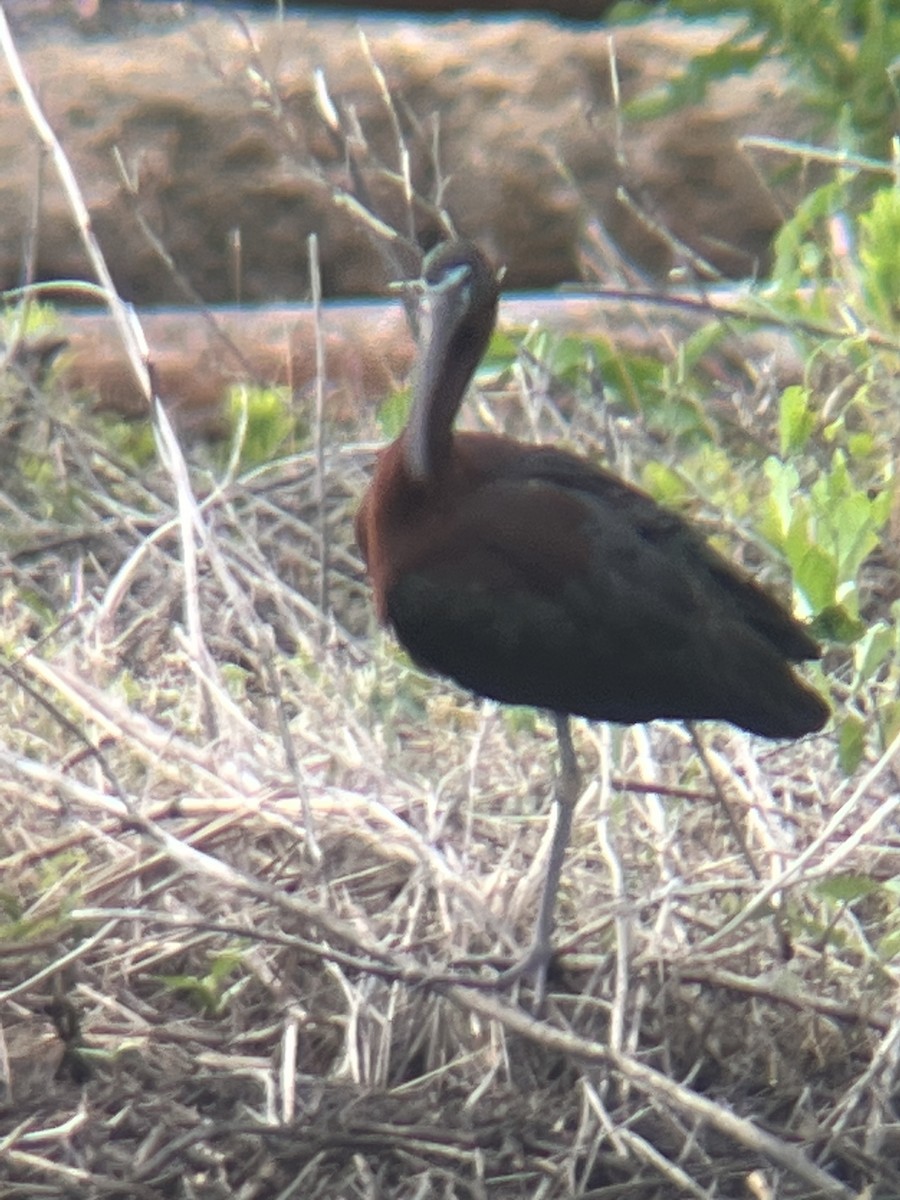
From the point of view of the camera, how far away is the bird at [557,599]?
2459 mm

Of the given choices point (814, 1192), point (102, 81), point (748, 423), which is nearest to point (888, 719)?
point (814, 1192)

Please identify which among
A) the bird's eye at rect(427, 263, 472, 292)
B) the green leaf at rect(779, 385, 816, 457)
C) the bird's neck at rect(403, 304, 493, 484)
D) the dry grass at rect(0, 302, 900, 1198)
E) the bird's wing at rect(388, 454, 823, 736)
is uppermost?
the bird's eye at rect(427, 263, 472, 292)

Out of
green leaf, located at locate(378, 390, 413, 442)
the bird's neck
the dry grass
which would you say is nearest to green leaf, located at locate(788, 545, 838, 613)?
the dry grass

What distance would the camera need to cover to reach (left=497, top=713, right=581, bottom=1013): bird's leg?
7.87 ft

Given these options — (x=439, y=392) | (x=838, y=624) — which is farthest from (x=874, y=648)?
(x=439, y=392)

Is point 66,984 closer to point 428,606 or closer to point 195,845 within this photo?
point 195,845

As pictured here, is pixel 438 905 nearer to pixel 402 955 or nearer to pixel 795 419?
pixel 402 955

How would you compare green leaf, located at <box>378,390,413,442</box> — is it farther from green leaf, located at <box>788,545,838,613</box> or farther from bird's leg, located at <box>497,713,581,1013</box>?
green leaf, located at <box>788,545,838,613</box>

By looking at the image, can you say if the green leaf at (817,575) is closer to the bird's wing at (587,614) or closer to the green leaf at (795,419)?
the bird's wing at (587,614)

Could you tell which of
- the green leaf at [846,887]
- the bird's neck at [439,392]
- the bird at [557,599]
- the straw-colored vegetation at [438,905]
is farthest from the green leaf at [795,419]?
the green leaf at [846,887]

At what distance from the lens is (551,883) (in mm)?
2467

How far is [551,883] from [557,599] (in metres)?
0.40

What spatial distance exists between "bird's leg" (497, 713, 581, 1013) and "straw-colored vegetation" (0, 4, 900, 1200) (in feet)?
0.15

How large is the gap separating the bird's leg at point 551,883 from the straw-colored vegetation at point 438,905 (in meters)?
0.05
